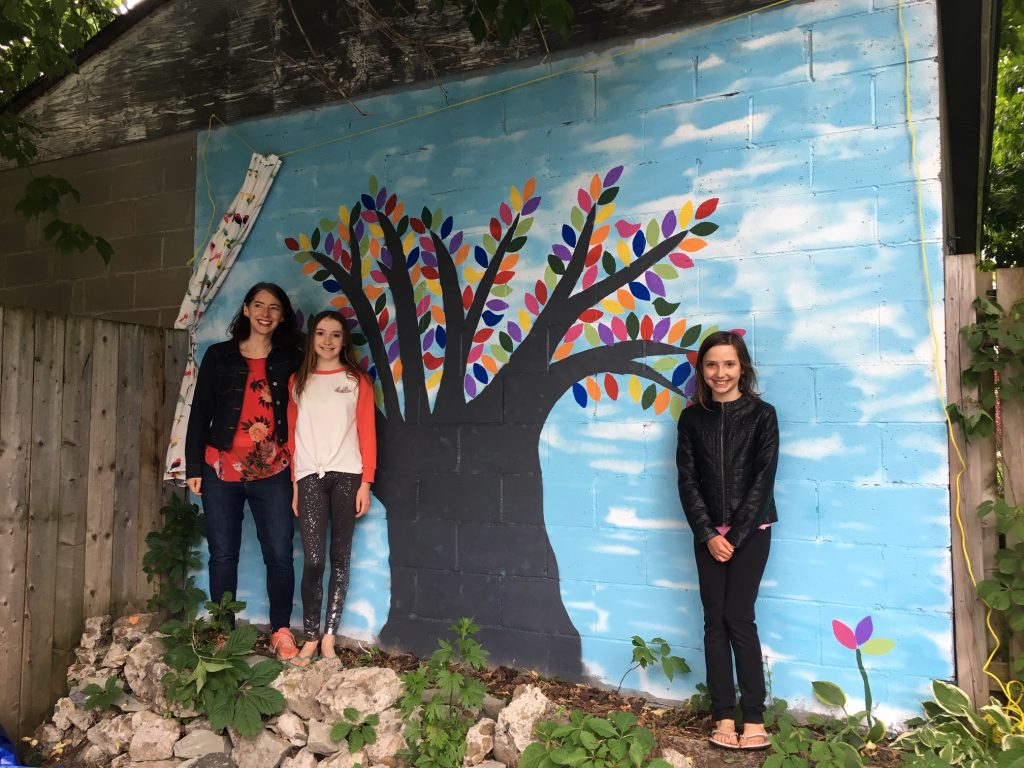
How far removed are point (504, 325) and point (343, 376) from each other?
843mm

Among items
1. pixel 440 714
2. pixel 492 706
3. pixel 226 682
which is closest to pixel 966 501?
pixel 492 706

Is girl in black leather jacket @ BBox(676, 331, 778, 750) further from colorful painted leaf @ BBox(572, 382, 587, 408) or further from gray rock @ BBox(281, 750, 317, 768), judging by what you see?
gray rock @ BBox(281, 750, 317, 768)

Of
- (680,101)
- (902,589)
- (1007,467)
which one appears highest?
(680,101)

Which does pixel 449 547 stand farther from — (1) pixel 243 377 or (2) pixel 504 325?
(1) pixel 243 377

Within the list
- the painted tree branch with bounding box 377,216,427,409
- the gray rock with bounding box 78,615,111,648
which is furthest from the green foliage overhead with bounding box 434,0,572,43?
the gray rock with bounding box 78,615,111,648

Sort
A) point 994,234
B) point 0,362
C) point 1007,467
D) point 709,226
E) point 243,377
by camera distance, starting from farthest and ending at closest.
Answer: point 994,234, point 243,377, point 0,362, point 709,226, point 1007,467

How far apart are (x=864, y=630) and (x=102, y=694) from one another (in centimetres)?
329

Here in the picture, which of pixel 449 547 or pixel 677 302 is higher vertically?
pixel 677 302

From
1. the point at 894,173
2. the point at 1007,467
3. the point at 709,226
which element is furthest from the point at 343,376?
the point at 1007,467

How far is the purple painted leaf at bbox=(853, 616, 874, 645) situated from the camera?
281 centimetres

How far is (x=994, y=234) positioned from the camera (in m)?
8.09

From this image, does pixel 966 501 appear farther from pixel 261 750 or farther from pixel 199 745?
pixel 199 745

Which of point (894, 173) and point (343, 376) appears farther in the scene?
point (343, 376)

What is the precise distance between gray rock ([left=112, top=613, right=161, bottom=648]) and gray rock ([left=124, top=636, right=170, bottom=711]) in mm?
199
